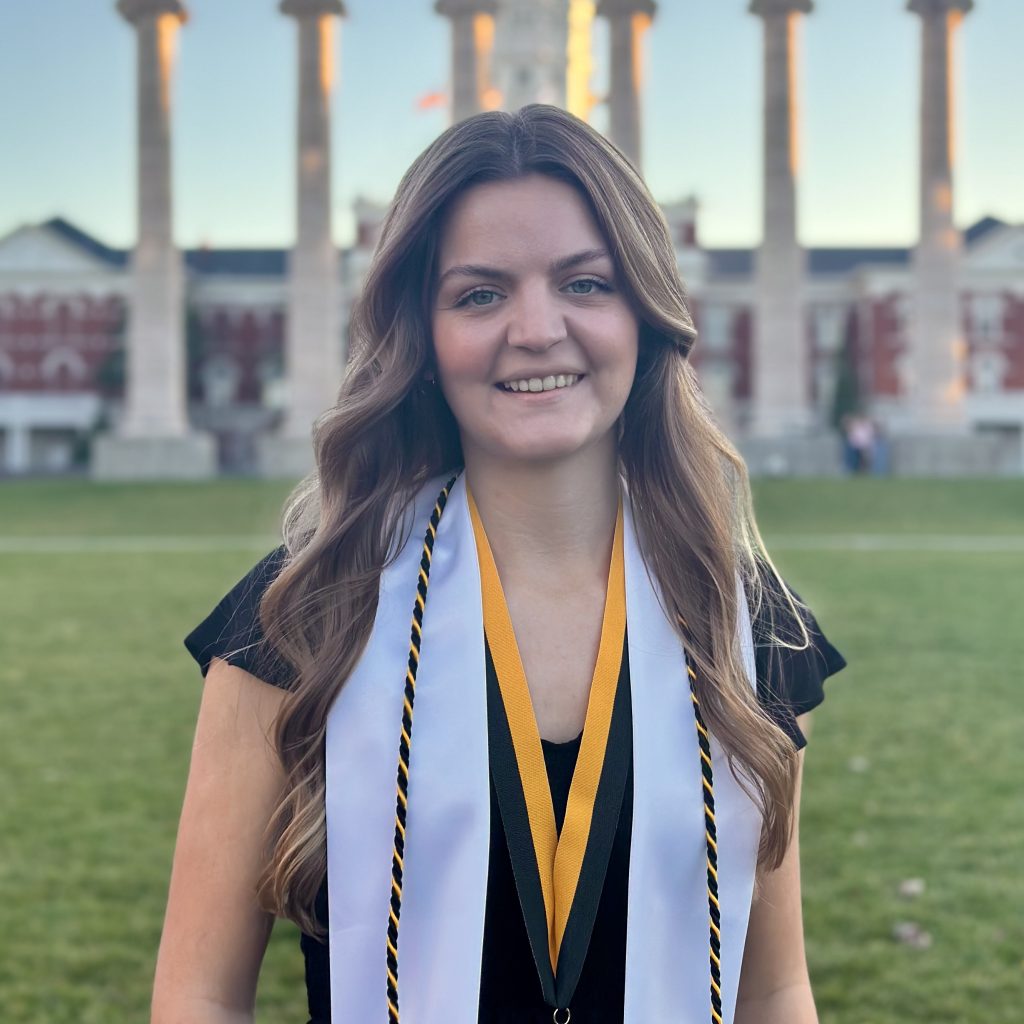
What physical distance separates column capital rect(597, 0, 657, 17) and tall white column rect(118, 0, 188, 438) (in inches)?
586

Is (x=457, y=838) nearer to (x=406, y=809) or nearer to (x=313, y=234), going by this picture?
(x=406, y=809)

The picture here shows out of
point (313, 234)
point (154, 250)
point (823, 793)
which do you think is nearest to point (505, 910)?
point (823, 793)

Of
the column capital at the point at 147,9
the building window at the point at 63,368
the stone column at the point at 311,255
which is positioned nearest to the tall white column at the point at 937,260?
the stone column at the point at 311,255

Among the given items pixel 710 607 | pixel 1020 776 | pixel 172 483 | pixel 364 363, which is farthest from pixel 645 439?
pixel 172 483

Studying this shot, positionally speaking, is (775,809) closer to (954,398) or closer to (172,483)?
(172,483)

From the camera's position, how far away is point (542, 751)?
2.21 m

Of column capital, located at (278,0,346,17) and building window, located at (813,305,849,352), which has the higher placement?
column capital, located at (278,0,346,17)

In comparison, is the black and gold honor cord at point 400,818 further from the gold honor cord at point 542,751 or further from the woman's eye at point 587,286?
the woman's eye at point 587,286

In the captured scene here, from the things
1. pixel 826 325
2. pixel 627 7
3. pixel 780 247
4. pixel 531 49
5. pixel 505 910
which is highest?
pixel 531 49

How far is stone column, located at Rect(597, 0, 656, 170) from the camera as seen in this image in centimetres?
4675

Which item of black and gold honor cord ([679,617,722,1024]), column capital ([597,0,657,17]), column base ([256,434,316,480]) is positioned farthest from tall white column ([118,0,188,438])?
A: black and gold honor cord ([679,617,722,1024])

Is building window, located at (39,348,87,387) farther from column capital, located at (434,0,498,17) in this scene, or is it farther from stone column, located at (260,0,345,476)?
column capital, located at (434,0,498,17)

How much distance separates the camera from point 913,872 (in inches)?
258

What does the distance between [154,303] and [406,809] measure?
47676mm
